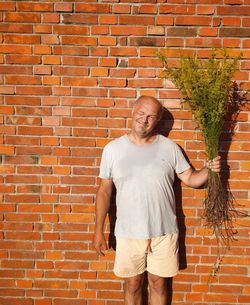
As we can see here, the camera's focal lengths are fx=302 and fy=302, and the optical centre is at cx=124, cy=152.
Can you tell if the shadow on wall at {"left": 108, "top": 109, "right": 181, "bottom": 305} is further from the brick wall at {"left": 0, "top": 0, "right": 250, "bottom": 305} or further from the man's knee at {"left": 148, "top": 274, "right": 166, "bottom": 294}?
the man's knee at {"left": 148, "top": 274, "right": 166, "bottom": 294}

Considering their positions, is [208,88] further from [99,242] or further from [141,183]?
[99,242]

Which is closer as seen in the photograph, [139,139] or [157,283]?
[139,139]

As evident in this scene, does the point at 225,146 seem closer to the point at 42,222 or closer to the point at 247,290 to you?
the point at 247,290

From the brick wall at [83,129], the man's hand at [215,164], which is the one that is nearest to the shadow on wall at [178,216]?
the brick wall at [83,129]

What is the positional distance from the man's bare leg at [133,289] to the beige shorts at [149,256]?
3.1 inches

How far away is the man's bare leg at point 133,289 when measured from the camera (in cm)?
256

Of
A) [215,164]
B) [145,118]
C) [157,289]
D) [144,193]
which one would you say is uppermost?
[145,118]

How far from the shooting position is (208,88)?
2273 millimetres

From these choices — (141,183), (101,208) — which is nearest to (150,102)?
→ (141,183)

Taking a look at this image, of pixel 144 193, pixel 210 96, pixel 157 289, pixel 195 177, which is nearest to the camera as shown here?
pixel 210 96

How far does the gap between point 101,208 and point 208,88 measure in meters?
1.27

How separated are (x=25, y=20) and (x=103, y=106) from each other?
96cm

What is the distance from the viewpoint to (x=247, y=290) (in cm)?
277

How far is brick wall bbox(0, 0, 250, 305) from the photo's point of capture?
2504mm
